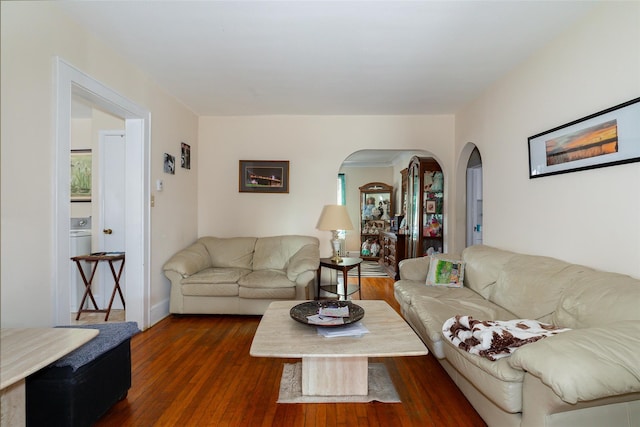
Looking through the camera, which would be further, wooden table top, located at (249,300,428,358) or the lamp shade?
the lamp shade

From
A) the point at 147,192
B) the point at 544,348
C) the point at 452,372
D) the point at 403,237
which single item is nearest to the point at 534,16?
the point at 544,348

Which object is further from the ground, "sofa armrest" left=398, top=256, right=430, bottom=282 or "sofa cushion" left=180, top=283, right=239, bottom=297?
"sofa armrest" left=398, top=256, right=430, bottom=282

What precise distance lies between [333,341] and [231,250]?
260cm

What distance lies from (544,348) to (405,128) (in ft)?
11.9

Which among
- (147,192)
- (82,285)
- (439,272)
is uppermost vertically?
(147,192)

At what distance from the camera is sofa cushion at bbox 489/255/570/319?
204cm

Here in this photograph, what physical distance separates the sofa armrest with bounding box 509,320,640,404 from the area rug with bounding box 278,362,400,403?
3.09ft

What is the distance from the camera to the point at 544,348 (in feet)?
4.31

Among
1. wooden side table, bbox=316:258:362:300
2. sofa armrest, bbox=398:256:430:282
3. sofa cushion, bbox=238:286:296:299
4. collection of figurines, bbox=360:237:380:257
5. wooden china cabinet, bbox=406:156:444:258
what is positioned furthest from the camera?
collection of figurines, bbox=360:237:380:257

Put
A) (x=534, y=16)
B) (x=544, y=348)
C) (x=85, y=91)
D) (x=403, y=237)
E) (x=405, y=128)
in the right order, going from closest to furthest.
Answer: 1. (x=544, y=348)
2. (x=534, y=16)
3. (x=85, y=91)
4. (x=405, y=128)
5. (x=403, y=237)

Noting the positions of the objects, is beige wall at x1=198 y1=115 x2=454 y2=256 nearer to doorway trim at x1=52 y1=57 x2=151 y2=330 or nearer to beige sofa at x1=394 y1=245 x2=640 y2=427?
doorway trim at x1=52 y1=57 x2=151 y2=330

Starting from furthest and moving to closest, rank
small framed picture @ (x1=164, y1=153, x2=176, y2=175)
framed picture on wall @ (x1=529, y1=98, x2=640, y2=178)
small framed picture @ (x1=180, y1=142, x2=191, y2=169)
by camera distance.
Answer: small framed picture @ (x1=180, y1=142, x2=191, y2=169)
small framed picture @ (x1=164, y1=153, x2=176, y2=175)
framed picture on wall @ (x1=529, y1=98, x2=640, y2=178)

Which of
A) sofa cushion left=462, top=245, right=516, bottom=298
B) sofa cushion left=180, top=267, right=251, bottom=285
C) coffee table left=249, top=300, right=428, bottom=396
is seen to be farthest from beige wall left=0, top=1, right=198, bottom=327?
sofa cushion left=462, top=245, right=516, bottom=298

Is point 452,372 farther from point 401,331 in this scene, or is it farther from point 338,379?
point 338,379
